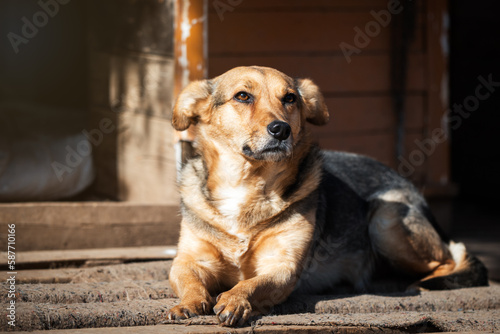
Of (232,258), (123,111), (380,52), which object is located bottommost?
(232,258)

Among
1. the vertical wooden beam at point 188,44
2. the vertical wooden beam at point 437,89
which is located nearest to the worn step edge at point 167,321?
the vertical wooden beam at point 188,44

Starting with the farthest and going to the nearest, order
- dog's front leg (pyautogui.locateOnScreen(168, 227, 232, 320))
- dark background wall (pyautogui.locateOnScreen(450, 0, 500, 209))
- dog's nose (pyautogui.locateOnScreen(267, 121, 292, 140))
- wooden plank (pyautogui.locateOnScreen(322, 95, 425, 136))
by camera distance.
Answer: dark background wall (pyautogui.locateOnScreen(450, 0, 500, 209)) → wooden plank (pyautogui.locateOnScreen(322, 95, 425, 136)) → dog's nose (pyautogui.locateOnScreen(267, 121, 292, 140)) → dog's front leg (pyautogui.locateOnScreen(168, 227, 232, 320))

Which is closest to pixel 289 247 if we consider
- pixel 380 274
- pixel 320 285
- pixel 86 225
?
pixel 320 285

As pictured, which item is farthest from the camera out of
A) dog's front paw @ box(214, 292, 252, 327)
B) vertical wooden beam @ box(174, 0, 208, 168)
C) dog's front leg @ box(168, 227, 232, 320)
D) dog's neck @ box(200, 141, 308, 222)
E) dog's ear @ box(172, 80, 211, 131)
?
vertical wooden beam @ box(174, 0, 208, 168)

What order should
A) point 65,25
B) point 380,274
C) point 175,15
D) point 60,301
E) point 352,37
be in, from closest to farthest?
point 60,301 → point 380,274 → point 175,15 → point 352,37 → point 65,25

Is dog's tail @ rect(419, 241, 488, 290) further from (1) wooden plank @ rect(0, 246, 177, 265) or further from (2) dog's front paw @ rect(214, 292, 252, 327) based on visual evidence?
(1) wooden plank @ rect(0, 246, 177, 265)

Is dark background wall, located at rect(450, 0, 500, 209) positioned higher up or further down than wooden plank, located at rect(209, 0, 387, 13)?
further down

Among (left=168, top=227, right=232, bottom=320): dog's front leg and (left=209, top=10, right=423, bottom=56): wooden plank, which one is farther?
(left=209, top=10, right=423, bottom=56): wooden plank

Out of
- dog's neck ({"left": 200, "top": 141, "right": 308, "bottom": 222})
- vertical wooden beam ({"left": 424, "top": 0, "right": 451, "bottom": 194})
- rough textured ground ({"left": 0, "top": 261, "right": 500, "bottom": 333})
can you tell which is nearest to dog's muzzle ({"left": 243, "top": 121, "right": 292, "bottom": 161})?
dog's neck ({"left": 200, "top": 141, "right": 308, "bottom": 222})

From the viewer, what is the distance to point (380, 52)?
5.55 metres

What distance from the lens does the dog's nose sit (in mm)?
3197

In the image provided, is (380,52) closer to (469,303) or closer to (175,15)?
(175,15)

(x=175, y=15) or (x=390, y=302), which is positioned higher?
(x=175, y=15)

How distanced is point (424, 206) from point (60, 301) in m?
2.45
